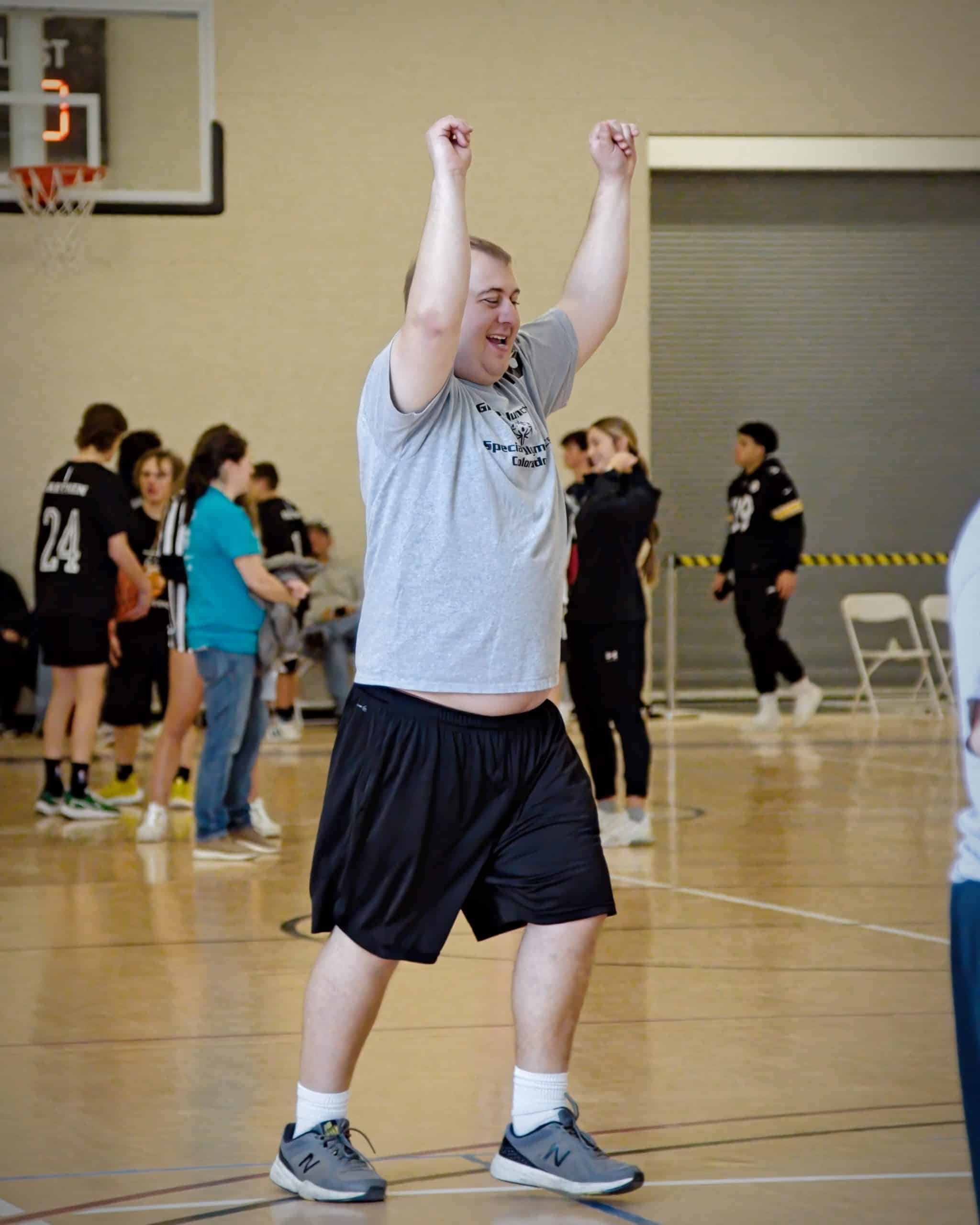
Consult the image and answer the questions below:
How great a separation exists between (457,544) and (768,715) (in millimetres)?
9771

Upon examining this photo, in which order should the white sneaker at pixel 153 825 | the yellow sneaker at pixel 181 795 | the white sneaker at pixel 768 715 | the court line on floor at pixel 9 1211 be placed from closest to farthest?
the court line on floor at pixel 9 1211 < the white sneaker at pixel 153 825 < the yellow sneaker at pixel 181 795 < the white sneaker at pixel 768 715

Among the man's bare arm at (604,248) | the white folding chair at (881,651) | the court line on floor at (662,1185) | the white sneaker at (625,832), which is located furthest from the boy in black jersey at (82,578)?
the white folding chair at (881,651)

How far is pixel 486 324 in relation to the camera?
313 centimetres

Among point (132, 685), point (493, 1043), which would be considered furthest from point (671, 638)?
point (493, 1043)

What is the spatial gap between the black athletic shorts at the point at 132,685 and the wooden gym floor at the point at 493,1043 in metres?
1.06

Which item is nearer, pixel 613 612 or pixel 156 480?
pixel 613 612

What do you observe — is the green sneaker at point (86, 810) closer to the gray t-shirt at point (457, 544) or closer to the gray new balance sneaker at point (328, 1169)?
the gray new balance sneaker at point (328, 1169)

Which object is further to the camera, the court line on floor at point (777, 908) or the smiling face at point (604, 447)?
the smiling face at point (604, 447)

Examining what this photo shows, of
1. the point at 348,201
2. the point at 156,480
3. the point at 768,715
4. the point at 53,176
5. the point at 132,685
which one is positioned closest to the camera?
the point at 132,685

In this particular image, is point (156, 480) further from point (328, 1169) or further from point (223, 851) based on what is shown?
point (328, 1169)

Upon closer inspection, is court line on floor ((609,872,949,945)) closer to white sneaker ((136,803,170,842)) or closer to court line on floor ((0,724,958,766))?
white sneaker ((136,803,170,842))

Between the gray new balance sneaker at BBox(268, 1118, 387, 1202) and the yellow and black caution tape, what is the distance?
38.2 ft

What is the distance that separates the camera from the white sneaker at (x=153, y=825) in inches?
296

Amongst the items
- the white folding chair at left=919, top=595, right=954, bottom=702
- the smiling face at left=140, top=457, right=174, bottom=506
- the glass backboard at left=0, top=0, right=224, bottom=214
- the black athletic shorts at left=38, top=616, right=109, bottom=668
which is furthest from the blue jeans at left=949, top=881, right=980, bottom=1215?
the white folding chair at left=919, top=595, right=954, bottom=702
